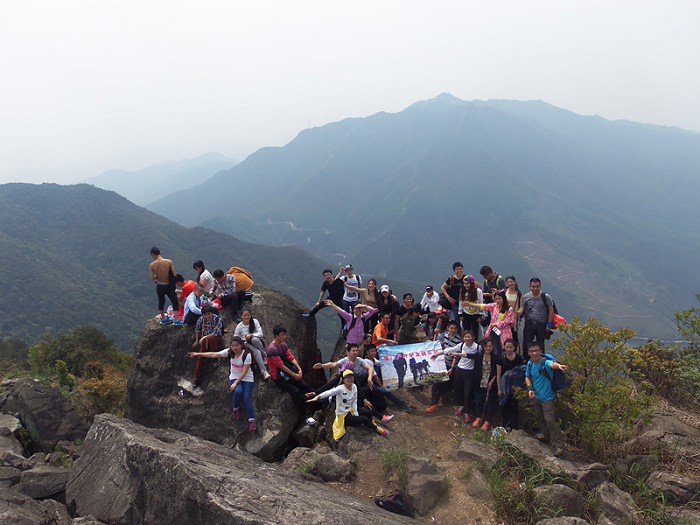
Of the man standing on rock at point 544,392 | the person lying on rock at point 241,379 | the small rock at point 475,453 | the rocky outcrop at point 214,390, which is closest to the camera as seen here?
the small rock at point 475,453

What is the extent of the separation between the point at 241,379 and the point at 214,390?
114 cm

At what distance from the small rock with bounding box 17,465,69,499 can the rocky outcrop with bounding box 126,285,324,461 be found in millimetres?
2321

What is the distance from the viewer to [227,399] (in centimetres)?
884

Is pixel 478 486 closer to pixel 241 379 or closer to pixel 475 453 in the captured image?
pixel 475 453

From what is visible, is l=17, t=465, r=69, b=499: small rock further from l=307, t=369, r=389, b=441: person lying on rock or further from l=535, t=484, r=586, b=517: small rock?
l=535, t=484, r=586, b=517: small rock

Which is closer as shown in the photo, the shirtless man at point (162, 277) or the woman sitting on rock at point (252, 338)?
the woman sitting on rock at point (252, 338)

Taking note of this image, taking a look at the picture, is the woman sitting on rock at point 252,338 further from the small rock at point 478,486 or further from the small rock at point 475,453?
the small rock at point 478,486

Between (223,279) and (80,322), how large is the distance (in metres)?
83.2

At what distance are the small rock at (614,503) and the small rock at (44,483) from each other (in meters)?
8.72

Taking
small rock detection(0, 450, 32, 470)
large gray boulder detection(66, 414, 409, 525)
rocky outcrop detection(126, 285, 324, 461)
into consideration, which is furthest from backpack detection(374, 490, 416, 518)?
small rock detection(0, 450, 32, 470)

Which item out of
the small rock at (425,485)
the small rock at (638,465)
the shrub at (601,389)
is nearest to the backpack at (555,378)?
the shrub at (601,389)

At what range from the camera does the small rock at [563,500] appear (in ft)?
19.2

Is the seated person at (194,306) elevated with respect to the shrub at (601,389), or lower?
elevated

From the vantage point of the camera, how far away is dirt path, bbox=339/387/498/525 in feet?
20.4
